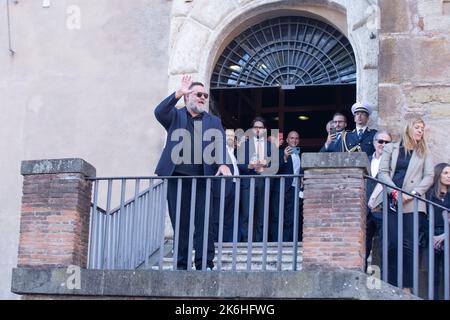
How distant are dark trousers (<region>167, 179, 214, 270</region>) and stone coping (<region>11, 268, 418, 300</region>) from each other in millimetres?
534

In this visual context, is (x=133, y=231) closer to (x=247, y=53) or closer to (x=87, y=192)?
(x=87, y=192)

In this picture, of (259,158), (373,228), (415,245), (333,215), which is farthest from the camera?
(259,158)

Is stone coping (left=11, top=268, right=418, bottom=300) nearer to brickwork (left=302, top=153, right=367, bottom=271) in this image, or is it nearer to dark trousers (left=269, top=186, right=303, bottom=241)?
brickwork (left=302, top=153, right=367, bottom=271)

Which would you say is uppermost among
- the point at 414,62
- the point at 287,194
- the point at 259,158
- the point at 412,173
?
the point at 414,62

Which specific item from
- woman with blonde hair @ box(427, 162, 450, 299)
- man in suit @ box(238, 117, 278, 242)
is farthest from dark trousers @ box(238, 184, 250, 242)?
woman with blonde hair @ box(427, 162, 450, 299)

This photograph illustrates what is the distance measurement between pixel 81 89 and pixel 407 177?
219 inches

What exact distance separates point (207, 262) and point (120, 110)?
434 cm

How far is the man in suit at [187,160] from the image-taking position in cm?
1073

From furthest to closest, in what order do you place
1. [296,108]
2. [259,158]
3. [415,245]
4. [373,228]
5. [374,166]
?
Answer: 1. [296,108]
2. [259,158]
3. [374,166]
4. [373,228]
5. [415,245]

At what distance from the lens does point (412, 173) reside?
35.2 feet

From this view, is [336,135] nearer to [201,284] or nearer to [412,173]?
[412,173]

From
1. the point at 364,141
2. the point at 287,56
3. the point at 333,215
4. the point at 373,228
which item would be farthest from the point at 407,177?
the point at 287,56

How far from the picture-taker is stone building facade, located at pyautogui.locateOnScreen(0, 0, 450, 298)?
14.3 m

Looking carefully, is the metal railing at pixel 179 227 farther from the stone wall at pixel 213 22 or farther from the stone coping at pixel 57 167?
the stone wall at pixel 213 22
